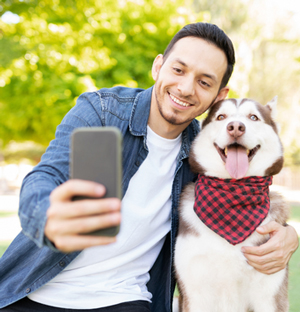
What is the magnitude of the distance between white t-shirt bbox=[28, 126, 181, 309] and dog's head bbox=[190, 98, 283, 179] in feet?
0.88

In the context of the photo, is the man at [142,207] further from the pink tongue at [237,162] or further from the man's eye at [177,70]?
the pink tongue at [237,162]

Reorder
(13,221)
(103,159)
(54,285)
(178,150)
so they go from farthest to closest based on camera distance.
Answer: (13,221)
(178,150)
(54,285)
(103,159)

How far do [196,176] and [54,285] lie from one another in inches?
51.6

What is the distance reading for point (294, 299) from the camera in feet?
12.6

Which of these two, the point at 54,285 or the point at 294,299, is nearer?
the point at 54,285

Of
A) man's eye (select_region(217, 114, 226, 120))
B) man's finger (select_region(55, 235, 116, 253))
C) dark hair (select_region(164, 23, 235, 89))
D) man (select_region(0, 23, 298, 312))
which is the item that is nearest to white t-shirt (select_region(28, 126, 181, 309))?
man (select_region(0, 23, 298, 312))

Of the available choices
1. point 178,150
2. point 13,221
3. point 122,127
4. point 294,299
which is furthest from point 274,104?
point 13,221

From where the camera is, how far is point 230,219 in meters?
2.26

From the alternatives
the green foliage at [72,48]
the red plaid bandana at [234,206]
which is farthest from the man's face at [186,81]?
the green foliage at [72,48]

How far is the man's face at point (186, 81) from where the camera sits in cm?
239

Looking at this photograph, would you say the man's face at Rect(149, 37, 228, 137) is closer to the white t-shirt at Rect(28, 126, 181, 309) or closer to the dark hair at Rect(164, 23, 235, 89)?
the dark hair at Rect(164, 23, 235, 89)

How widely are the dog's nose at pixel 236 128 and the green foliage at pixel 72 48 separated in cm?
802

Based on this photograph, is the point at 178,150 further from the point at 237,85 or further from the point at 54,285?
the point at 237,85

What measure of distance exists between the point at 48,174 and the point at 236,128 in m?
1.23
